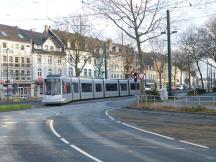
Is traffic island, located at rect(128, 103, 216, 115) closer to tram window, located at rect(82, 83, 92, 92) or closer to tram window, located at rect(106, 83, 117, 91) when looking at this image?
tram window, located at rect(82, 83, 92, 92)

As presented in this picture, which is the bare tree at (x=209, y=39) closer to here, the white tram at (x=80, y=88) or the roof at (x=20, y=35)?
the white tram at (x=80, y=88)

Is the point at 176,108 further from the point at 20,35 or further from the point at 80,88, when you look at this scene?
the point at 20,35

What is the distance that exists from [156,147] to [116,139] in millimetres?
2692

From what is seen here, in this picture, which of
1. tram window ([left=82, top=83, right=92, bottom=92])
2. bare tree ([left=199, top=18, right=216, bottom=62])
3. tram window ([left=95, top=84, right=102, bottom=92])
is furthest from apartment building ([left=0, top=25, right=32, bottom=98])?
bare tree ([left=199, top=18, right=216, bottom=62])

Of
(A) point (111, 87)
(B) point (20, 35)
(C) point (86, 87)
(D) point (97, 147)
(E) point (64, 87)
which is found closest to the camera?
(D) point (97, 147)

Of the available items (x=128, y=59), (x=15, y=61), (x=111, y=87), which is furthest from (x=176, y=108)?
(x=15, y=61)

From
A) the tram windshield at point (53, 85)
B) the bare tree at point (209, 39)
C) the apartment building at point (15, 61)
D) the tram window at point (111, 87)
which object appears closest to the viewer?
the tram windshield at point (53, 85)

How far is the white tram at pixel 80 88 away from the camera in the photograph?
47.8m

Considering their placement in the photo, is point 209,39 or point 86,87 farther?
point 209,39

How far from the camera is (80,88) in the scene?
181ft

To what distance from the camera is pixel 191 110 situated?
30891 mm

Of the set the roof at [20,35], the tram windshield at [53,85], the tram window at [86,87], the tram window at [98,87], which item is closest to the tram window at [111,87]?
the tram window at [98,87]

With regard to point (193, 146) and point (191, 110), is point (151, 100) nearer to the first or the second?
point (191, 110)

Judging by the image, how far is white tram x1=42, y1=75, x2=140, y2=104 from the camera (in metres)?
47.8
